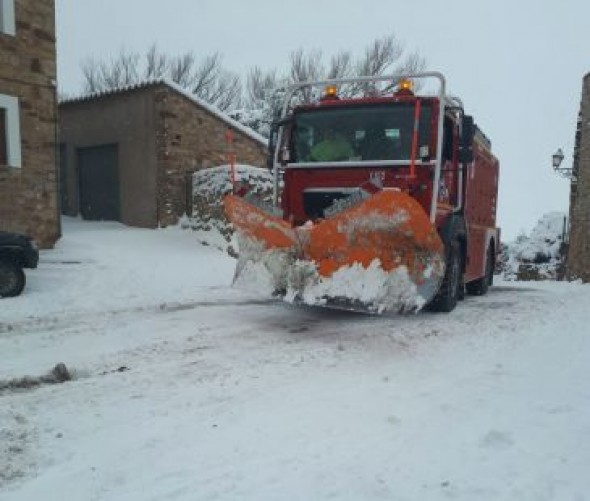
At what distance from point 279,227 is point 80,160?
1170 centimetres

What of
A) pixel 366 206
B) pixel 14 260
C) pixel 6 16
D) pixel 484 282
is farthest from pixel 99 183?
pixel 366 206

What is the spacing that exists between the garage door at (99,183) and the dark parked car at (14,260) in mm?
7221

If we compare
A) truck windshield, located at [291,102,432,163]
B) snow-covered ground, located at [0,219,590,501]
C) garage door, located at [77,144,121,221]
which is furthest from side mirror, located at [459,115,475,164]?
garage door, located at [77,144,121,221]

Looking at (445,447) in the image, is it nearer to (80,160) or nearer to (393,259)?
(393,259)

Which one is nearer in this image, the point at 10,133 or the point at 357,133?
the point at 357,133

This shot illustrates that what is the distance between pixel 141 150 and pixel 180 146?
37.2 inches

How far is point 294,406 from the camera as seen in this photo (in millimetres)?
3740

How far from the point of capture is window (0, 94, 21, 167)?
10991 mm

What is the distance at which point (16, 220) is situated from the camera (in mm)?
11211

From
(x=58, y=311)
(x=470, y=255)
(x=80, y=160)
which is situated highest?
(x=80, y=160)

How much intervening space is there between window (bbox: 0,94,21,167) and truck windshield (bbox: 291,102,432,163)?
6.32 meters

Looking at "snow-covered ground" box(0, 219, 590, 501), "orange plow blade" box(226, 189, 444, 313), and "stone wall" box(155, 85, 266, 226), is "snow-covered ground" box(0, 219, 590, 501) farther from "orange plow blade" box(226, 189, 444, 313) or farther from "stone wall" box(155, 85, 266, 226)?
"stone wall" box(155, 85, 266, 226)

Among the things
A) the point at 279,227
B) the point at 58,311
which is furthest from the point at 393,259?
the point at 58,311

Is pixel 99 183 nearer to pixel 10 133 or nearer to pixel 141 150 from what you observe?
pixel 141 150
